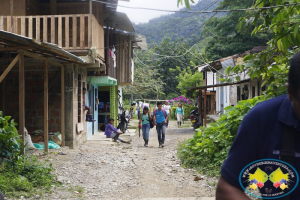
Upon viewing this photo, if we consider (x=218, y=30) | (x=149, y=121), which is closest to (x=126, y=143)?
(x=149, y=121)

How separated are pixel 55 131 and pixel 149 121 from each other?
11.6 feet

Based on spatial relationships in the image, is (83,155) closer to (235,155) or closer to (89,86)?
(89,86)

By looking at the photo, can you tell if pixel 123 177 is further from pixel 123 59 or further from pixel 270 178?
pixel 123 59

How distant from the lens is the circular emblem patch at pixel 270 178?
5.12 ft

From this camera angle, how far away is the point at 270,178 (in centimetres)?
161

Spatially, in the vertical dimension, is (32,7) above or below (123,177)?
above

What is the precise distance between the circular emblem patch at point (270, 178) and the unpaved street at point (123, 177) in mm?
4823

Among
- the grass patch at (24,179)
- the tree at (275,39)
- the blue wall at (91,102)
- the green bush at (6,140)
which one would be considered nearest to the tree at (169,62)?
the blue wall at (91,102)

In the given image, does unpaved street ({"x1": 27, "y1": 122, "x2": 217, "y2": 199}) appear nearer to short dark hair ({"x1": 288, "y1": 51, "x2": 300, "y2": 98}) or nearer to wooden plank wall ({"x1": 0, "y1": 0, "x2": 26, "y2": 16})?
wooden plank wall ({"x1": 0, "y1": 0, "x2": 26, "y2": 16})

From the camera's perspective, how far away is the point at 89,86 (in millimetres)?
15242

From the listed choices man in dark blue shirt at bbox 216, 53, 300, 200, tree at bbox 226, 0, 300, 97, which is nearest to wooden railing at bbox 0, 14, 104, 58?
tree at bbox 226, 0, 300, 97

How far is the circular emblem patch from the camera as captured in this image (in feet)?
5.12

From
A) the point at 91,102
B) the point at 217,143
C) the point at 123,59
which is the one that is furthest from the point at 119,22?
the point at 217,143

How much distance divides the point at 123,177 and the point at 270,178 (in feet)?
21.4
